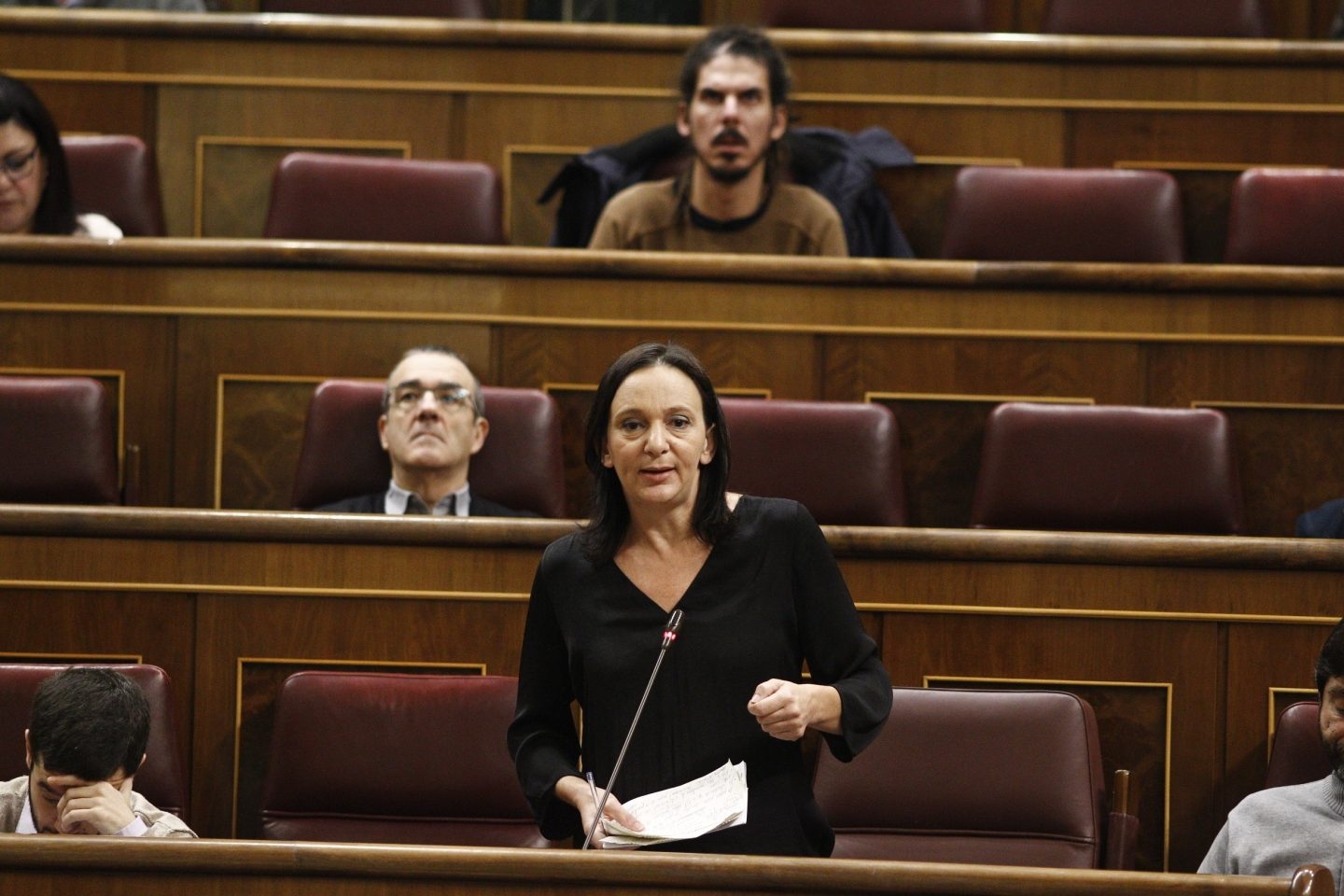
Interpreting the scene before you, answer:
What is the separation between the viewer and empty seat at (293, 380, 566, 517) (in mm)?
906

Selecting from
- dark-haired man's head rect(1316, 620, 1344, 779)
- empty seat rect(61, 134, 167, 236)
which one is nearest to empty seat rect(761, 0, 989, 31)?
empty seat rect(61, 134, 167, 236)

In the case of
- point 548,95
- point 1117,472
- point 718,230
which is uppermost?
point 548,95

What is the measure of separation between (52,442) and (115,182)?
0.32 metres

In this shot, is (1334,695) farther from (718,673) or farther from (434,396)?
(434,396)

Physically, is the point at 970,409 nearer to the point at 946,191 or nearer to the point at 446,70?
the point at 946,191

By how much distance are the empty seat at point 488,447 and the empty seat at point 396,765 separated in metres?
0.21

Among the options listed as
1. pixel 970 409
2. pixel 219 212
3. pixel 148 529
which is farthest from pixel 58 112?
pixel 970 409

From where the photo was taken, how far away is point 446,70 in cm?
120

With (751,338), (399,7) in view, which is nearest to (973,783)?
(751,338)

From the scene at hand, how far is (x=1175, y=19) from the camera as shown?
128 cm

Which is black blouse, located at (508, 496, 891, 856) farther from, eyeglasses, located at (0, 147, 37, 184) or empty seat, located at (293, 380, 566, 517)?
eyeglasses, located at (0, 147, 37, 184)

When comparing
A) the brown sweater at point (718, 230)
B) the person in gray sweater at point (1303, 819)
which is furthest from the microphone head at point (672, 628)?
the brown sweater at point (718, 230)

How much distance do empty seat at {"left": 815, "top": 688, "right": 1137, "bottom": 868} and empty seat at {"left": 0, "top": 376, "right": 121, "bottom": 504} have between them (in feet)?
1.42

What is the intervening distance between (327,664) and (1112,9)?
85 centimetres
